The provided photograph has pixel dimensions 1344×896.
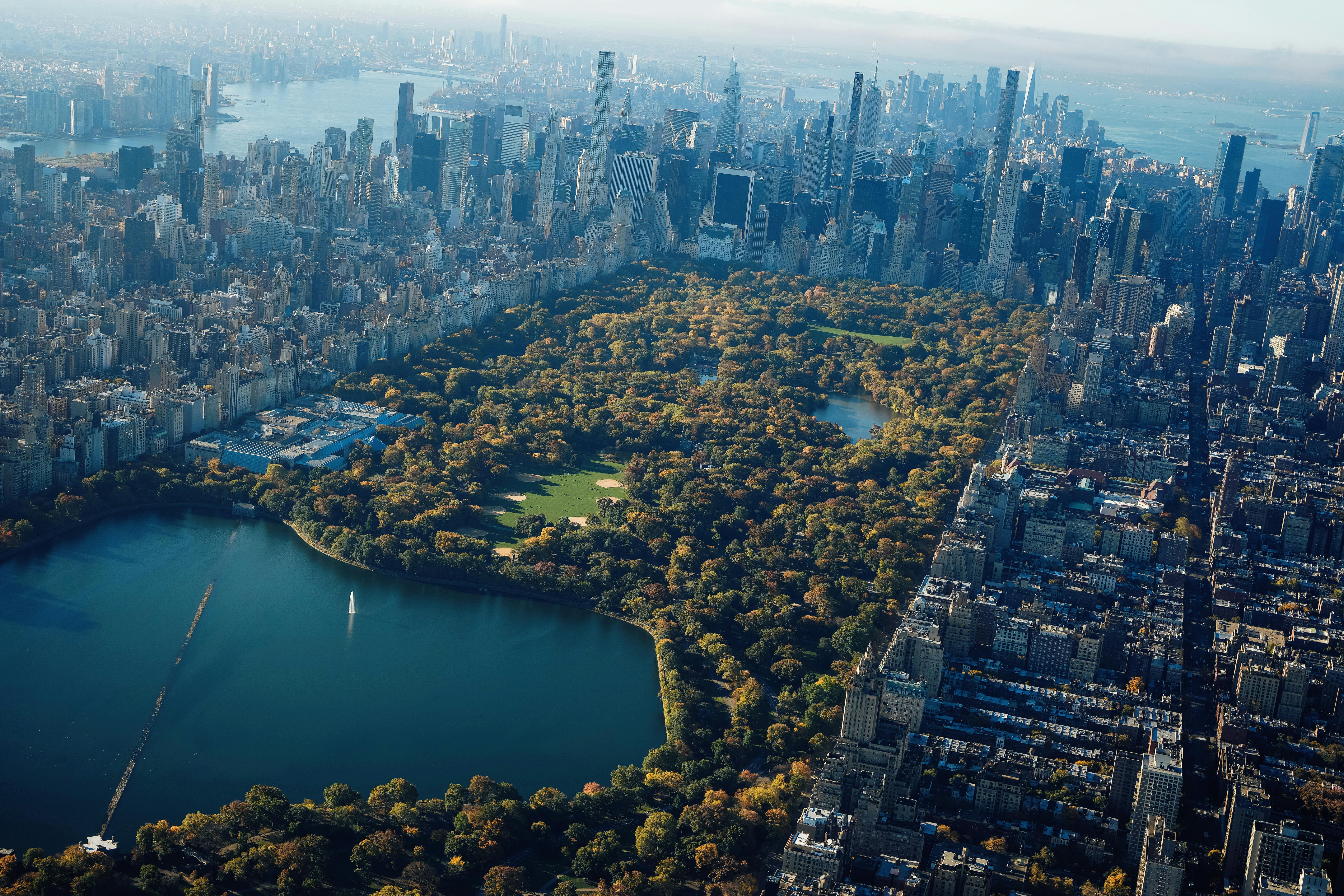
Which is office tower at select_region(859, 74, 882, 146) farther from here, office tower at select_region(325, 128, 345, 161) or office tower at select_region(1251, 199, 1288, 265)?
office tower at select_region(325, 128, 345, 161)

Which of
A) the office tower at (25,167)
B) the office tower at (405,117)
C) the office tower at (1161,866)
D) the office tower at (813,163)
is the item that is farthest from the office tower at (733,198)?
the office tower at (1161,866)

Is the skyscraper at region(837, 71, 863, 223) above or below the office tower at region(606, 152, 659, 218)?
above

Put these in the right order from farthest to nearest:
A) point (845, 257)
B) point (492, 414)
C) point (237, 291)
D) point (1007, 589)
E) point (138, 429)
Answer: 1. point (845, 257)
2. point (237, 291)
3. point (492, 414)
4. point (138, 429)
5. point (1007, 589)

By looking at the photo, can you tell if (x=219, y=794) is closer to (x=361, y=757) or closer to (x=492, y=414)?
(x=361, y=757)

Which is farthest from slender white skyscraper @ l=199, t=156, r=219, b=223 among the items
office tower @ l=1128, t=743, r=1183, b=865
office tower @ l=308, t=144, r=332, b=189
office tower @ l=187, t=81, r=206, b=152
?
office tower @ l=1128, t=743, r=1183, b=865

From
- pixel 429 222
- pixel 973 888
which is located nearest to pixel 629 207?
pixel 429 222

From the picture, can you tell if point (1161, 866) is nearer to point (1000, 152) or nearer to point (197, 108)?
point (1000, 152)
